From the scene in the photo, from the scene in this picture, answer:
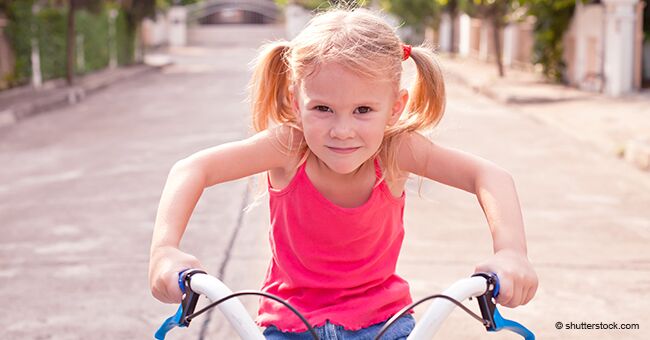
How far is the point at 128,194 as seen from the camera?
27.1 feet

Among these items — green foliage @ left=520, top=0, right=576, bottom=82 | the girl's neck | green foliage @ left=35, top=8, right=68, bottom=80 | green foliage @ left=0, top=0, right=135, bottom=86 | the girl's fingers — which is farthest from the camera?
green foliage @ left=35, top=8, right=68, bottom=80

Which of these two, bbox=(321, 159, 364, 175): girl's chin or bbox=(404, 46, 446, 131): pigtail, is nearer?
bbox=(321, 159, 364, 175): girl's chin

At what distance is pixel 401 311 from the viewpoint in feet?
→ 5.93

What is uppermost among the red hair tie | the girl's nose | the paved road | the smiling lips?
the red hair tie

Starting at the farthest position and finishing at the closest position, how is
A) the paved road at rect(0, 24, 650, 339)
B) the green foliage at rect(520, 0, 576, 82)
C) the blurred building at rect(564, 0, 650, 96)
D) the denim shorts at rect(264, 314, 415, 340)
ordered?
the green foliage at rect(520, 0, 576, 82), the blurred building at rect(564, 0, 650, 96), the paved road at rect(0, 24, 650, 339), the denim shorts at rect(264, 314, 415, 340)

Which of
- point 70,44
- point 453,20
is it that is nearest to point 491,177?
point 70,44

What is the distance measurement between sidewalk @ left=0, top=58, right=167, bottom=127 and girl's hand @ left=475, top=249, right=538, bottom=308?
13973mm

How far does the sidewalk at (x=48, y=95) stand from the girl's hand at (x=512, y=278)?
1397 centimetres

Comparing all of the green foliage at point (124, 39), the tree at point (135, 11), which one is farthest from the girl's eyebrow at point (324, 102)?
the tree at point (135, 11)

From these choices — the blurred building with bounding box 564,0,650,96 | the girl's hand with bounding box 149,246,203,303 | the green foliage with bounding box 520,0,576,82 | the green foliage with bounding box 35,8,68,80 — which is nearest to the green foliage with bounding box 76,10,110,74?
the green foliage with bounding box 35,8,68,80

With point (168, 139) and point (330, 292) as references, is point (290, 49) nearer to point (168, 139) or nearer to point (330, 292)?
point (330, 292)

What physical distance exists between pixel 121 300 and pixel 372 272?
2.95 meters

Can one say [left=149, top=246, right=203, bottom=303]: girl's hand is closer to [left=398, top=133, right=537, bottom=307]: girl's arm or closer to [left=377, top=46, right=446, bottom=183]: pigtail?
[left=398, top=133, right=537, bottom=307]: girl's arm

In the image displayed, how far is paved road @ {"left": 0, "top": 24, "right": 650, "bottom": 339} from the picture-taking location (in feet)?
16.1
